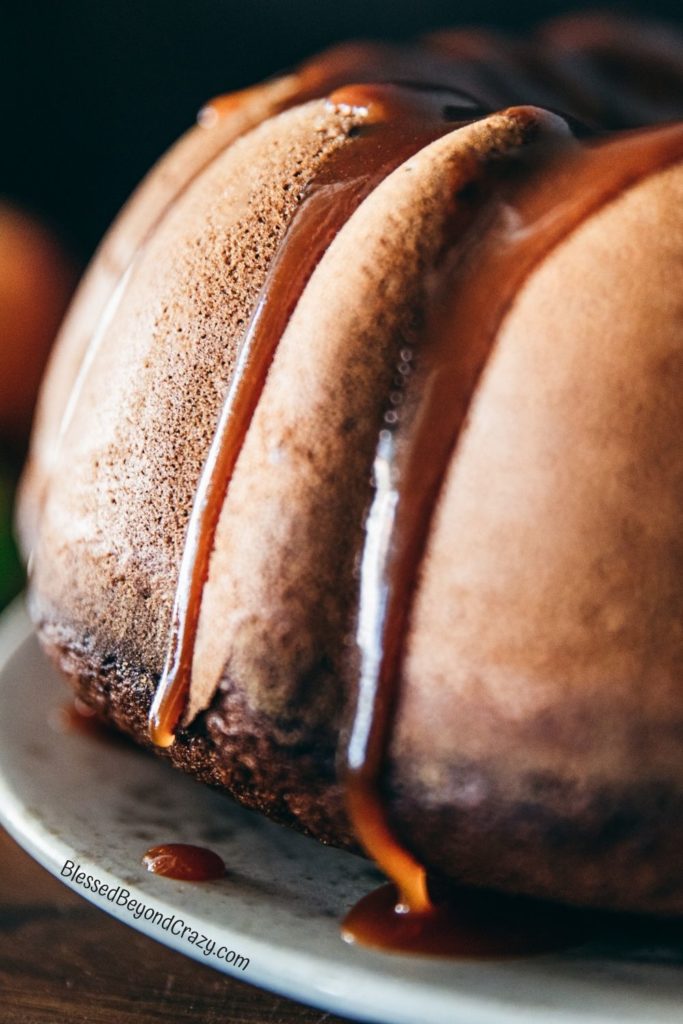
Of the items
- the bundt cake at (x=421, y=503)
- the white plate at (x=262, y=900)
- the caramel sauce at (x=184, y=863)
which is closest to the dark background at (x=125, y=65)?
the bundt cake at (x=421, y=503)

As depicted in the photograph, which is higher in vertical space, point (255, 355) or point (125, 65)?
point (255, 355)

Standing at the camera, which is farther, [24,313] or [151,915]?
[24,313]

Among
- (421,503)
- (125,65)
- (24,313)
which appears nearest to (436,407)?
(421,503)

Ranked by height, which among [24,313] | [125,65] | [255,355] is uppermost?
[255,355]

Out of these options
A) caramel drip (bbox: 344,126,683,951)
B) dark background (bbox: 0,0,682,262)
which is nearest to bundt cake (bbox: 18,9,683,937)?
caramel drip (bbox: 344,126,683,951)

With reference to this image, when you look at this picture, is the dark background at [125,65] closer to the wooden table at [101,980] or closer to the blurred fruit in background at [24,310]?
the blurred fruit in background at [24,310]

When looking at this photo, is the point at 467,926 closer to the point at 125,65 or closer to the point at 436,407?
the point at 436,407

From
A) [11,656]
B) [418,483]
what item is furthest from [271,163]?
[11,656]

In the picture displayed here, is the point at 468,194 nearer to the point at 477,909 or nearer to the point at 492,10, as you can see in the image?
the point at 477,909
